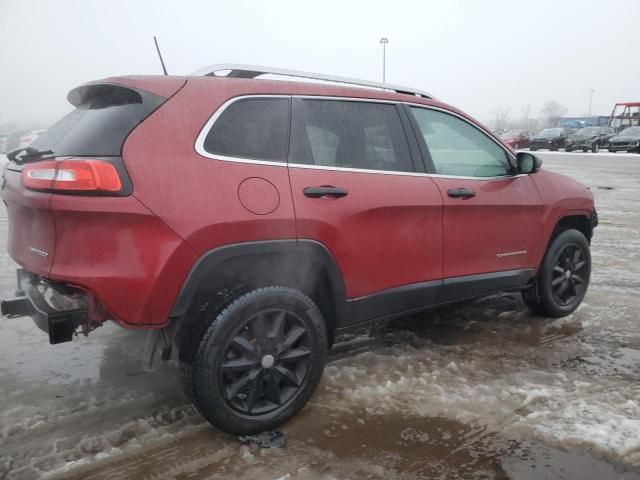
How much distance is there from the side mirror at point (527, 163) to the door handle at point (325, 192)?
1.71 meters

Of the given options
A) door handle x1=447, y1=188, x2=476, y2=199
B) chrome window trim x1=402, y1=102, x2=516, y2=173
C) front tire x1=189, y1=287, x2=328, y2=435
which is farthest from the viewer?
chrome window trim x1=402, y1=102, x2=516, y2=173

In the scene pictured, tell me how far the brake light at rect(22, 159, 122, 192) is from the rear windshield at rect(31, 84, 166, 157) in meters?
0.09

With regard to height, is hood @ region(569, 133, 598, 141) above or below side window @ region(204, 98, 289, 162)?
below

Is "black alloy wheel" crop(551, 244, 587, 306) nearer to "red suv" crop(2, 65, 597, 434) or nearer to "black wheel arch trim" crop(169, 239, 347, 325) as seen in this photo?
"red suv" crop(2, 65, 597, 434)

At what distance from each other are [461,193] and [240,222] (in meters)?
1.63

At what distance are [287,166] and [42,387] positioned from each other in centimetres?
201

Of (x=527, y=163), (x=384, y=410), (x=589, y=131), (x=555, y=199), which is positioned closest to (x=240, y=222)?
(x=384, y=410)

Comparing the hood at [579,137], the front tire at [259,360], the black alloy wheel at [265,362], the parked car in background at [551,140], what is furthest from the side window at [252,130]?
the parked car in background at [551,140]

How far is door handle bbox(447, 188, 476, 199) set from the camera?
3.32m

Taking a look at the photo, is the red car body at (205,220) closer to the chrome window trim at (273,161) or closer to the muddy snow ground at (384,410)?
the chrome window trim at (273,161)

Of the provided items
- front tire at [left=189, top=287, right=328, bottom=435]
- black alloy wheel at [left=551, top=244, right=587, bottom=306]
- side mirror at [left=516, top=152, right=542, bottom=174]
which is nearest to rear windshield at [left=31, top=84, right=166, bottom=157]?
front tire at [left=189, top=287, right=328, bottom=435]

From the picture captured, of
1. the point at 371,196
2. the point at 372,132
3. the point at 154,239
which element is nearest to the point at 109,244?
the point at 154,239

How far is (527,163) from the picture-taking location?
12.4 feet

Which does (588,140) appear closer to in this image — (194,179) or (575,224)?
(575,224)
